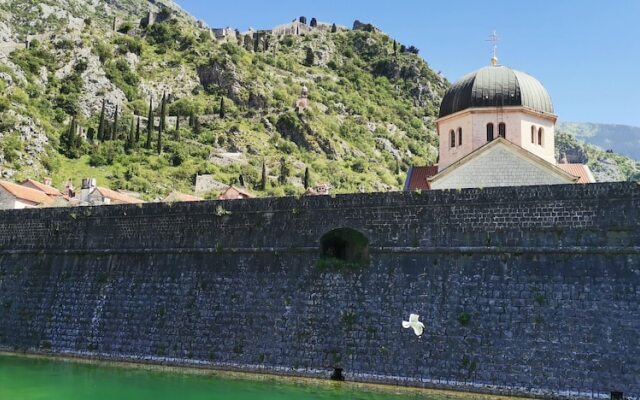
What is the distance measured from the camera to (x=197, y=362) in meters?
17.6

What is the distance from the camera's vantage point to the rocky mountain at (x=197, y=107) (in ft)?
236

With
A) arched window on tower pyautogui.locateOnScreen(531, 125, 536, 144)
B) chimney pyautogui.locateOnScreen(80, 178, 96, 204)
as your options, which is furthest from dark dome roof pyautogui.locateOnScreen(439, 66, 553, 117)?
chimney pyautogui.locateOnScreen(80, 178, 96, 204)

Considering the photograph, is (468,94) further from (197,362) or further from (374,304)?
(197,362)

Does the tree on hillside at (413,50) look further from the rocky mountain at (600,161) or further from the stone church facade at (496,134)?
the stone church facade at (496,134)

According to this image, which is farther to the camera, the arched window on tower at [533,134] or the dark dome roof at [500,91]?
the arched window on tower at [533,134]

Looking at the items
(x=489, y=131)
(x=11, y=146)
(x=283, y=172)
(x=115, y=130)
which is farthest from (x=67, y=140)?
(x=489, y=131)

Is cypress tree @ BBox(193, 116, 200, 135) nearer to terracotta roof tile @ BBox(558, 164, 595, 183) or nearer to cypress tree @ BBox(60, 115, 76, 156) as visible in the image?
cypress tree @ BBox(60, 115, 76, 156)

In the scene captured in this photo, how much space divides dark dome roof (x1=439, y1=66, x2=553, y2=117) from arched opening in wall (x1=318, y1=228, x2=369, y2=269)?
10.0 meters

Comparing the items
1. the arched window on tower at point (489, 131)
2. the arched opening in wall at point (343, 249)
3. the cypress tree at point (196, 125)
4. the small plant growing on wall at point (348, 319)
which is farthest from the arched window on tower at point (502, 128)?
the cypress tree at point (196, 125)

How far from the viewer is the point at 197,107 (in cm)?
9169

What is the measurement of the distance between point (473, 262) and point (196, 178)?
59.3m

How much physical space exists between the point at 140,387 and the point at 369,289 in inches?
250

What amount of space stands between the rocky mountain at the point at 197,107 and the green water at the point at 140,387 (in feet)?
163

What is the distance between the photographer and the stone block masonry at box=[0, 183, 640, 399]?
14250mm
